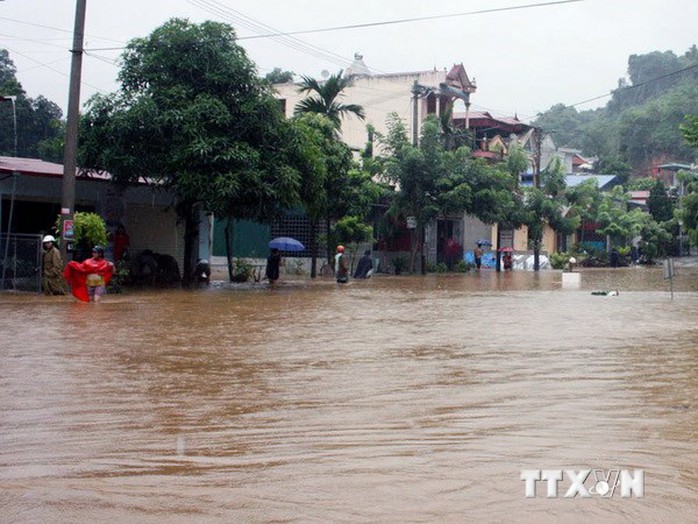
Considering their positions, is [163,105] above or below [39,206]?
above

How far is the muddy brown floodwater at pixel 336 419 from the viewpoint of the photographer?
558 centimetres

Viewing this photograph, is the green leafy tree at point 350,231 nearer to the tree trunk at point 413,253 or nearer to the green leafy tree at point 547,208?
the tree trunk at point 413,253

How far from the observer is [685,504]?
5.60 meters

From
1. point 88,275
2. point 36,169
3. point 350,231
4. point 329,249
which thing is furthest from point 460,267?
point 88,275

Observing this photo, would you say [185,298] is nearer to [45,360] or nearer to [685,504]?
[45,360]

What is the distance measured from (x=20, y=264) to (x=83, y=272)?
4.06 m

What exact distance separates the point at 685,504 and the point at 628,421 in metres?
2.51

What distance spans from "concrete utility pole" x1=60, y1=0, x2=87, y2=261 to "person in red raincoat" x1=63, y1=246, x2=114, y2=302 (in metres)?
1.31

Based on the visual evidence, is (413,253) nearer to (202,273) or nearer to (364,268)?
(364,268)

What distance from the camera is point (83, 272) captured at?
2014cm

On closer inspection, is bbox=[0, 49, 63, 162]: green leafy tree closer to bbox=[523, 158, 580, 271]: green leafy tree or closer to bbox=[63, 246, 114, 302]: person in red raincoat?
bbox=[523, 158, 580, 271]: green leafy tree

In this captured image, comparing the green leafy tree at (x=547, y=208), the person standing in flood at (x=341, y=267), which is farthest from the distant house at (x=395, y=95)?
the person standing in flood at (x=341, y=267)

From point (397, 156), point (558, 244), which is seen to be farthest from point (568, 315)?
point (558, 244)

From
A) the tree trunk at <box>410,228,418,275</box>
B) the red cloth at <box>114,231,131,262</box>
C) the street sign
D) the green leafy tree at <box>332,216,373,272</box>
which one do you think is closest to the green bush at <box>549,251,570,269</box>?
the tree trunk at <box>410,228,418,275</box>
